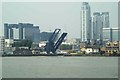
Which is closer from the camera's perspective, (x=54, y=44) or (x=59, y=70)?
(x=59, y=70)

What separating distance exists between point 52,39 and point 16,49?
308cm

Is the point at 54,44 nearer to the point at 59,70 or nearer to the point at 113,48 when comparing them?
the point at 113,48

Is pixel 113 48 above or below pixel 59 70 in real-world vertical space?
above

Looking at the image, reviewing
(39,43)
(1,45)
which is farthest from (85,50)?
(1,45)

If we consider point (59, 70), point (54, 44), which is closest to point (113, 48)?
point (54, 44)

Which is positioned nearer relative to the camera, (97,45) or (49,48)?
(49,48)

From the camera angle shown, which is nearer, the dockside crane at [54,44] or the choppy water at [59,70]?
the choppy water at [59,70]

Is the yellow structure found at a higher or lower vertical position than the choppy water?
higher

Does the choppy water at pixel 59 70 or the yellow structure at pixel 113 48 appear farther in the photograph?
the yellow structure at pixel 113 48

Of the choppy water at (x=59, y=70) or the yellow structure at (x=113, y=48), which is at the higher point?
the yellow structure at (x=113, y=48)

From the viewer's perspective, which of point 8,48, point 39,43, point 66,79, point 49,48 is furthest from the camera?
point 39,43

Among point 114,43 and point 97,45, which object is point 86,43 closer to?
point 97,45

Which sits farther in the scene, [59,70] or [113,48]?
[113,48]

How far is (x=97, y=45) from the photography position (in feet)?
97.5
